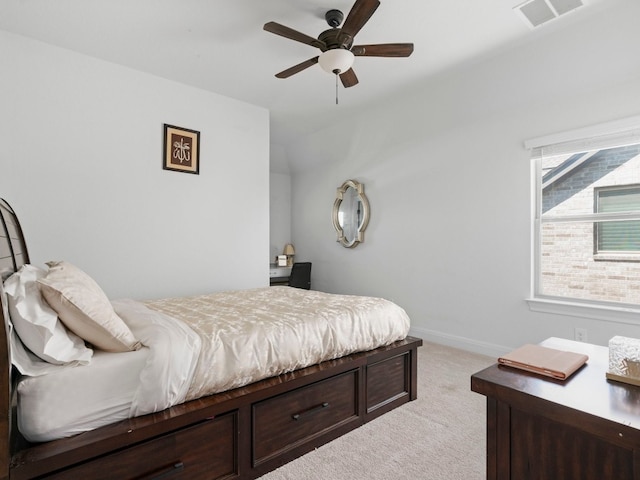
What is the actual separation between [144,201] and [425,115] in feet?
10.2

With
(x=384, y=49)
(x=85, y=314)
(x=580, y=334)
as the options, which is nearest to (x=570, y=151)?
(x=580, y=334)

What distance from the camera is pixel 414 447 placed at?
1950 mm

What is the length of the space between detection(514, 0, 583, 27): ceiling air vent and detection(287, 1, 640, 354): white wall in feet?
0.81

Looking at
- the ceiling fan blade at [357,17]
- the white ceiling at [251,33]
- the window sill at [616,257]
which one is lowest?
the window sill at [616,257]

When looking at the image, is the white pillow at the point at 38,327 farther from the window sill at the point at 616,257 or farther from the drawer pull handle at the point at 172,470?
the window sill at the point at 616,257

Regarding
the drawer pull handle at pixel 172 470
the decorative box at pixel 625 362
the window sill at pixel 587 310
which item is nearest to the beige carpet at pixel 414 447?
the drawer pull handle at pixel 172 470

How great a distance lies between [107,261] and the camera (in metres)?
3.19

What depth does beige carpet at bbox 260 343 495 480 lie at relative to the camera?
5.69 feet

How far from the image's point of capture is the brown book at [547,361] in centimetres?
123

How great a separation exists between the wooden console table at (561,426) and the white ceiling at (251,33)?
2.40 m

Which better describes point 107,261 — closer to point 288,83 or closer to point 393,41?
point 288,83

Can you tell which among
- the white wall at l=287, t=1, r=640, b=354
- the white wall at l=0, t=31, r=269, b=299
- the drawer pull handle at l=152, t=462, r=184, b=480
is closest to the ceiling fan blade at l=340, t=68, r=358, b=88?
the white wall at l=287, t=1, r=640, b=354

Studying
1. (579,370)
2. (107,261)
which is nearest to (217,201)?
(107,261)

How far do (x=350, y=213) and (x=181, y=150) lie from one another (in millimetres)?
2422
